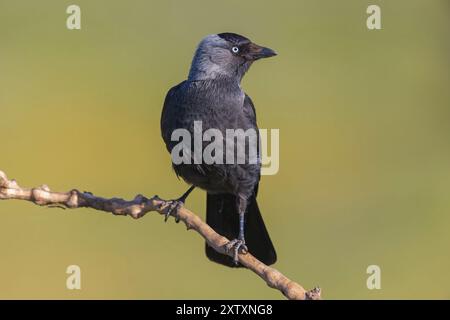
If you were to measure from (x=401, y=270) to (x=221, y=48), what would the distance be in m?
3.86

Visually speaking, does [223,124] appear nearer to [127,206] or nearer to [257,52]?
[257,52]

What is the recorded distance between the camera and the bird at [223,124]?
6.09 metres

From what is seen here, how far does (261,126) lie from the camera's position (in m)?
11.0

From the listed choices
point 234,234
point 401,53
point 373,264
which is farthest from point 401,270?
point 401,53

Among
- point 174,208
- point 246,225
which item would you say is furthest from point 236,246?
point 246,225

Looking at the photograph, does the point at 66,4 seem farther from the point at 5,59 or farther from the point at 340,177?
the point at 340,177

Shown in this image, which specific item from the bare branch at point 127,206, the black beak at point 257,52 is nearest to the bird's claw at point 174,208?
the bare branch at point 127,206

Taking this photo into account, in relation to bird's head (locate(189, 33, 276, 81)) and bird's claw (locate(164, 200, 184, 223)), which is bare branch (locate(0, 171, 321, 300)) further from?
bird's head (locate(189, 33, 276, 81))

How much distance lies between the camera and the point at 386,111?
11742mm

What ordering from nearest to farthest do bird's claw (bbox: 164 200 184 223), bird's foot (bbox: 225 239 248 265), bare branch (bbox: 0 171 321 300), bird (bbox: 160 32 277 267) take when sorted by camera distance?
1. bare branch (bbox: 0 171 321 300)
2. bird's claw (bbox: 164 200 184 223)
3. bird's foot (bbox: 225 239 248 265)
4. bird (bbox: 160 32 277 267)

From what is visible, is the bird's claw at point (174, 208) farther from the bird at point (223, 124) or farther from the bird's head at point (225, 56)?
the bird's head at point (225, 56)

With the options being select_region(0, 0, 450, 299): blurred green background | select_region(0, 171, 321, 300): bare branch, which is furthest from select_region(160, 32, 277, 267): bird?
select_region(0, 0, 450, 299): blurred green background

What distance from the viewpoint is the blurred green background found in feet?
28.6

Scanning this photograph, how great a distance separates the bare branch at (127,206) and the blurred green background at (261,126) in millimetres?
3142
